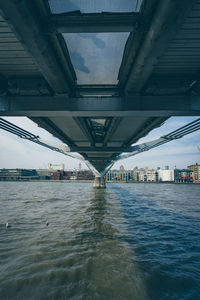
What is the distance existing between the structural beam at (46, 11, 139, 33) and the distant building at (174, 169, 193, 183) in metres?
181

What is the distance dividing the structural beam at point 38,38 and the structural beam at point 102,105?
1.25 meters

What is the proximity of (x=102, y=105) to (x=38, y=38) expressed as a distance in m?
3.63

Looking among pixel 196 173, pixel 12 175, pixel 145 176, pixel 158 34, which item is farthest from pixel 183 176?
pixel 158 34

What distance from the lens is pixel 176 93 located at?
6.76 metres

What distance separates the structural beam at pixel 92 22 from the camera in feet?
12.2

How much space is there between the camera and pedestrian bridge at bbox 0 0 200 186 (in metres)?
3.50

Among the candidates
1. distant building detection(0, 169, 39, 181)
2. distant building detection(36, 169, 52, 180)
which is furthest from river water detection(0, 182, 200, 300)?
distant building detection(36, 169, 52, 180)

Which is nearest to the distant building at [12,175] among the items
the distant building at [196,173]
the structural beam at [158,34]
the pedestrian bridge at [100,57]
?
the distant building at [196,173]

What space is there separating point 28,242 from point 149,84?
934cm

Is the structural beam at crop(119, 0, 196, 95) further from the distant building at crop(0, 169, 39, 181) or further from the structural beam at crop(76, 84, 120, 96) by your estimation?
the distant building at crop(0, 169, 39, 181)

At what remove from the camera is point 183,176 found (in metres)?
163

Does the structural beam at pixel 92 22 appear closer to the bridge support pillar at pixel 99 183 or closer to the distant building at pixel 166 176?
the bridge support pillar at pixel 99 183

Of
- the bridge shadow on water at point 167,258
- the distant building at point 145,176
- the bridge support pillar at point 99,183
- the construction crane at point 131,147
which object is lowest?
the distant building at point 145,176

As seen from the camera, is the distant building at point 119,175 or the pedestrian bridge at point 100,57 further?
the distant building at point 119,175
